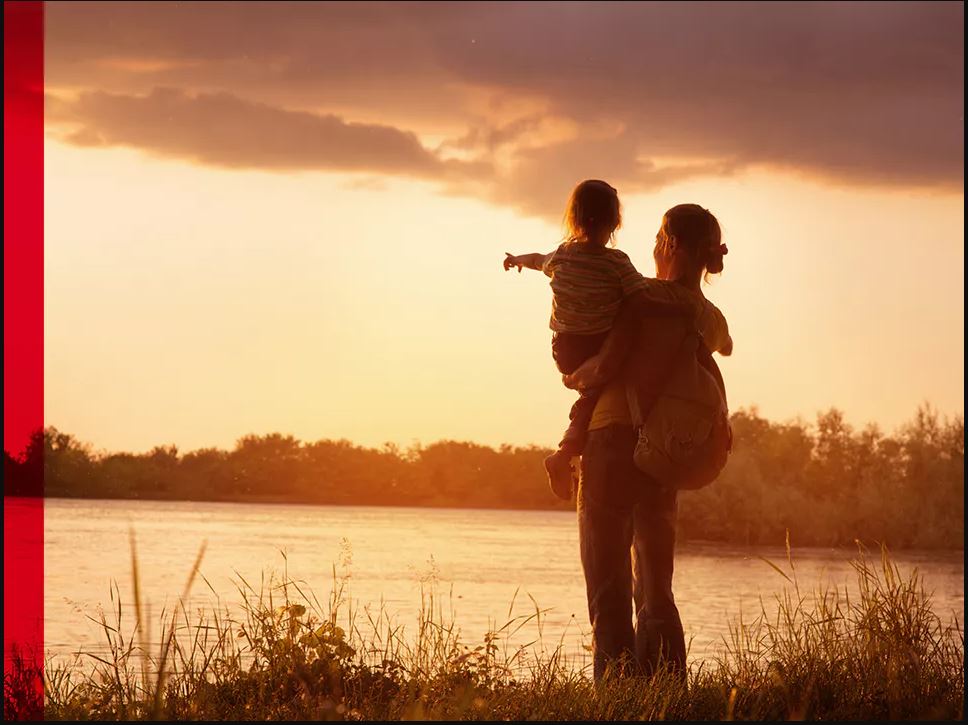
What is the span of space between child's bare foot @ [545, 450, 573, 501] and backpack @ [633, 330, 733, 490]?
0.35m

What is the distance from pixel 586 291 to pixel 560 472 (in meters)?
0.80

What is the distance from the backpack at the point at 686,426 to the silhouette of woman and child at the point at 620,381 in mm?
53

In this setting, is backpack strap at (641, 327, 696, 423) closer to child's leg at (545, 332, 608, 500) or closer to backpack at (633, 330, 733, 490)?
backpack at (633, 330, 733, 490)

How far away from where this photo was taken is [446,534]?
68438 millimetres

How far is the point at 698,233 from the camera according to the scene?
5.89m

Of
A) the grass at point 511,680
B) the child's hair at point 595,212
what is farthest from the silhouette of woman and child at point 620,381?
the grass at point 511,680

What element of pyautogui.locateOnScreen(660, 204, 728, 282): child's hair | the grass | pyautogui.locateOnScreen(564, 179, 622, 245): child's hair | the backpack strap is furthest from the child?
the grass

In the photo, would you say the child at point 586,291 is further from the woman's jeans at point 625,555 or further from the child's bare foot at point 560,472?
the woman's jeans at point 625,555

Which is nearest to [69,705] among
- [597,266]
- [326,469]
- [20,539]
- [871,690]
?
[597,266]

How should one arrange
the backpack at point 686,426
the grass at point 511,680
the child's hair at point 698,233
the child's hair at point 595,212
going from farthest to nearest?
the child's hair at point 698,233 → the child's hair at point 595,212 → the backpack at point 686,426 → the grass at point 511,680

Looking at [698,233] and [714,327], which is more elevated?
[698,233]

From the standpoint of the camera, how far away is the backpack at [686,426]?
5.66 m

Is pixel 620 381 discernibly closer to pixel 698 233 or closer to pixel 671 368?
pixel 671 368

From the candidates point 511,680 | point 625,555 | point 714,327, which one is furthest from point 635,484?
point 511,680
